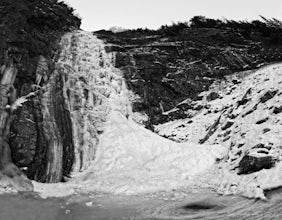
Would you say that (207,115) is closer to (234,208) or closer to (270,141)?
(270,141)

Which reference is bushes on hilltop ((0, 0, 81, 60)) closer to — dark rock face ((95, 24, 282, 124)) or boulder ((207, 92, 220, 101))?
dark rock face ((95, 24, 282, 124))

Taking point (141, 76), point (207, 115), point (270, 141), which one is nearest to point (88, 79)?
point (141, 76)

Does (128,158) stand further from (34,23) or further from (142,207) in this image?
(34,23)

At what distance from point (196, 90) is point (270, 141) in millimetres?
10826

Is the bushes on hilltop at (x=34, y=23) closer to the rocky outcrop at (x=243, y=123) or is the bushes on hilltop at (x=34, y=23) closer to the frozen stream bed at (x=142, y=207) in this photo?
the rocky outcrop at (x=243, y=123)

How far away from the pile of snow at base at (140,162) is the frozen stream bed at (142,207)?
116cm

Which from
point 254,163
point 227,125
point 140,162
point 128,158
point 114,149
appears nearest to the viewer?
point 254,163

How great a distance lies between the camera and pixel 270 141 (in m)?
14.4

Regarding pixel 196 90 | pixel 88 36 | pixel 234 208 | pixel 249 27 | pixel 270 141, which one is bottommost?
pixel 234 208

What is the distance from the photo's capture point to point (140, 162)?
15977 mm

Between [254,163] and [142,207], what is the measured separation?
489 centimetres

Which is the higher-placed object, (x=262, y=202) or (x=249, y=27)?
(x=249, y=27)

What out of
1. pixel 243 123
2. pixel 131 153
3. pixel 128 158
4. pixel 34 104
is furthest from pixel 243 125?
pixel 34 104

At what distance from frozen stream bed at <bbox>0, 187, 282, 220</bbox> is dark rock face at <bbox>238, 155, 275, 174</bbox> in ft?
6.43
